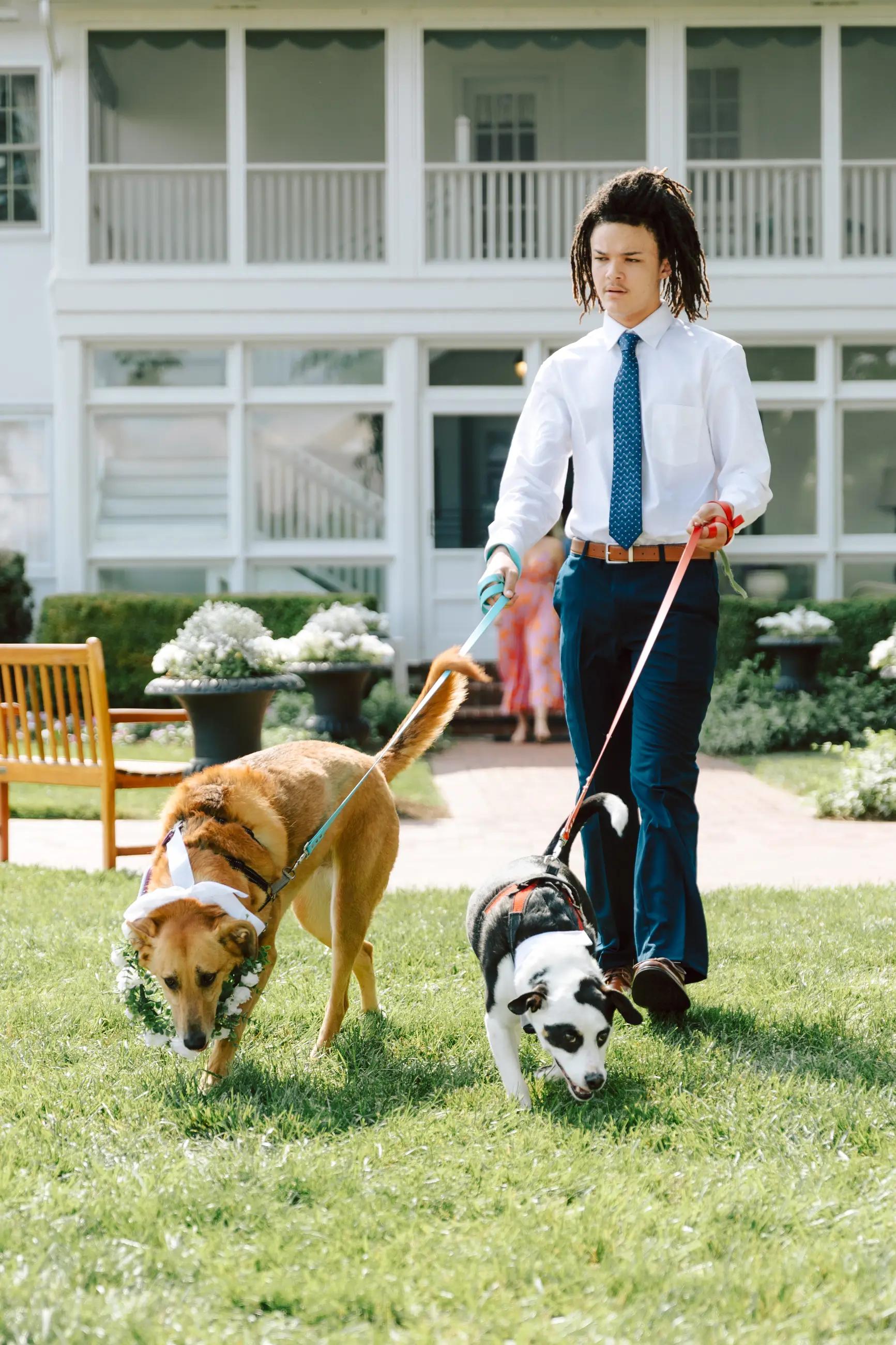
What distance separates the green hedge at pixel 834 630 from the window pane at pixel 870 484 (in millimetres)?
1637

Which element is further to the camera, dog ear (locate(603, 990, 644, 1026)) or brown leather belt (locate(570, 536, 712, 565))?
brown leather belt (locate(570, 536, 712, 565))

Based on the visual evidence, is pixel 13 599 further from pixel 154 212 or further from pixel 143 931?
pixel 143 931

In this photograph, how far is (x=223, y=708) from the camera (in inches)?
296

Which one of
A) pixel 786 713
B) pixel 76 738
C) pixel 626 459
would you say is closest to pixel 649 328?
pixel 626 459

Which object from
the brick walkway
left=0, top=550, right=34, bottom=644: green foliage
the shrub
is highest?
left=0, top=550, right=34, bottom=644: green foliage

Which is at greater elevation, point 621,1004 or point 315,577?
point 315,577

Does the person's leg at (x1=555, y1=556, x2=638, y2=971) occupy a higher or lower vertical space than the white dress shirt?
lower

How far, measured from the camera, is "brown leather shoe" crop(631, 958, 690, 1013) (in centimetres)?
358

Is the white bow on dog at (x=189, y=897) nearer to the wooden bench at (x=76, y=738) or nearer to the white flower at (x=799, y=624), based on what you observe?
the wooden bench at (x=76, y=738)

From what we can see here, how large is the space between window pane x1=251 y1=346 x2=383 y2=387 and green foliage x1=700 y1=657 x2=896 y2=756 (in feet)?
15.6

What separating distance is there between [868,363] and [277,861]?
11883 millimetres

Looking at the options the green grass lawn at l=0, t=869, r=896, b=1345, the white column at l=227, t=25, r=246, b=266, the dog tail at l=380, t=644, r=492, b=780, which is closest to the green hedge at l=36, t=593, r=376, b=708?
the white column at l=227, t=25, r=246, b=266

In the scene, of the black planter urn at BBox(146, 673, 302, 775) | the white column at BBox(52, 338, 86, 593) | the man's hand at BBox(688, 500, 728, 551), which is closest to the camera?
the man's hand at BBox(688, 500, 728, 551)

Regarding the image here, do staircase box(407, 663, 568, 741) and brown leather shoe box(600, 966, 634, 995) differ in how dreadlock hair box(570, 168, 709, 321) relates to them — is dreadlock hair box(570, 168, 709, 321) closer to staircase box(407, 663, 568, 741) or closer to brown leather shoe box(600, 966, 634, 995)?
brown leather shoe box(600, 966, 634, 995)
